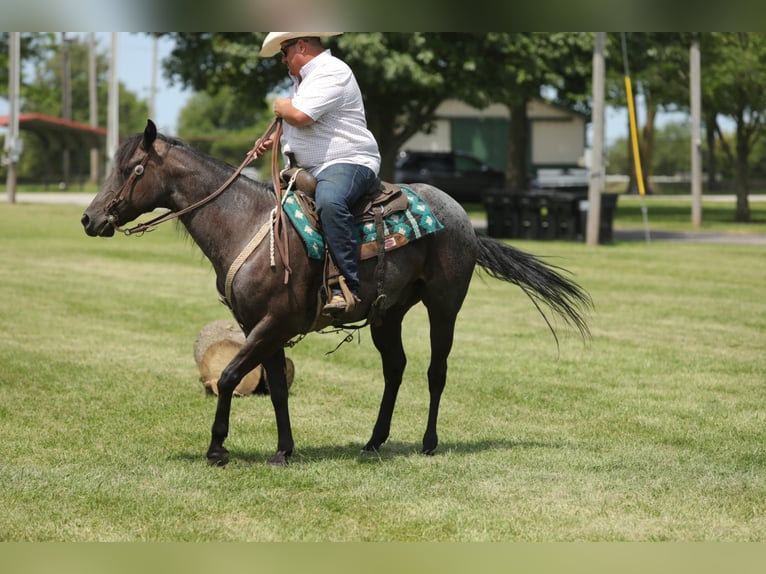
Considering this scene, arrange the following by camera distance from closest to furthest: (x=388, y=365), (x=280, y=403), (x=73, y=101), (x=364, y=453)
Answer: (x=280, y=403), (x=364, y=453), (x=388, y=365), (x=73, y=101)

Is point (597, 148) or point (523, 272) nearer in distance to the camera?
point (523, 272)

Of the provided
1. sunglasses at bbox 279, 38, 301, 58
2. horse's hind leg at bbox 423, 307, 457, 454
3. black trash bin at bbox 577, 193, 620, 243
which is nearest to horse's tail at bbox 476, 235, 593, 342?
horse's hind leg at bbox 423, 307, 457, 454

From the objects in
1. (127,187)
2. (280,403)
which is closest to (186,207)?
(127,187)

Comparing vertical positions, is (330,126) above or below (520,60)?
below

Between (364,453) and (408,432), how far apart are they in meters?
1.05

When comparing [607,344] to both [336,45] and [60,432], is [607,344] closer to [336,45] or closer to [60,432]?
[60,432]

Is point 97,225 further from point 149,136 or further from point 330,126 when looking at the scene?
point 330,126

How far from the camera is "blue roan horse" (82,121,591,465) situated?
736 centimetres

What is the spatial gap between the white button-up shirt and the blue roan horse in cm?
42

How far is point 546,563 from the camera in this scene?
5090 millimetres

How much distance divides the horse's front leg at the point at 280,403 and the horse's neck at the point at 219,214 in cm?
77

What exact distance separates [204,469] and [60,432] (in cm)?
187

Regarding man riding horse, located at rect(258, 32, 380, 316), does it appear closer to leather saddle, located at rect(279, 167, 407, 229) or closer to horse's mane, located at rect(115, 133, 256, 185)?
leather saddle, located at rect(279, 167, 407, 229)

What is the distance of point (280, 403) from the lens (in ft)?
25.4
